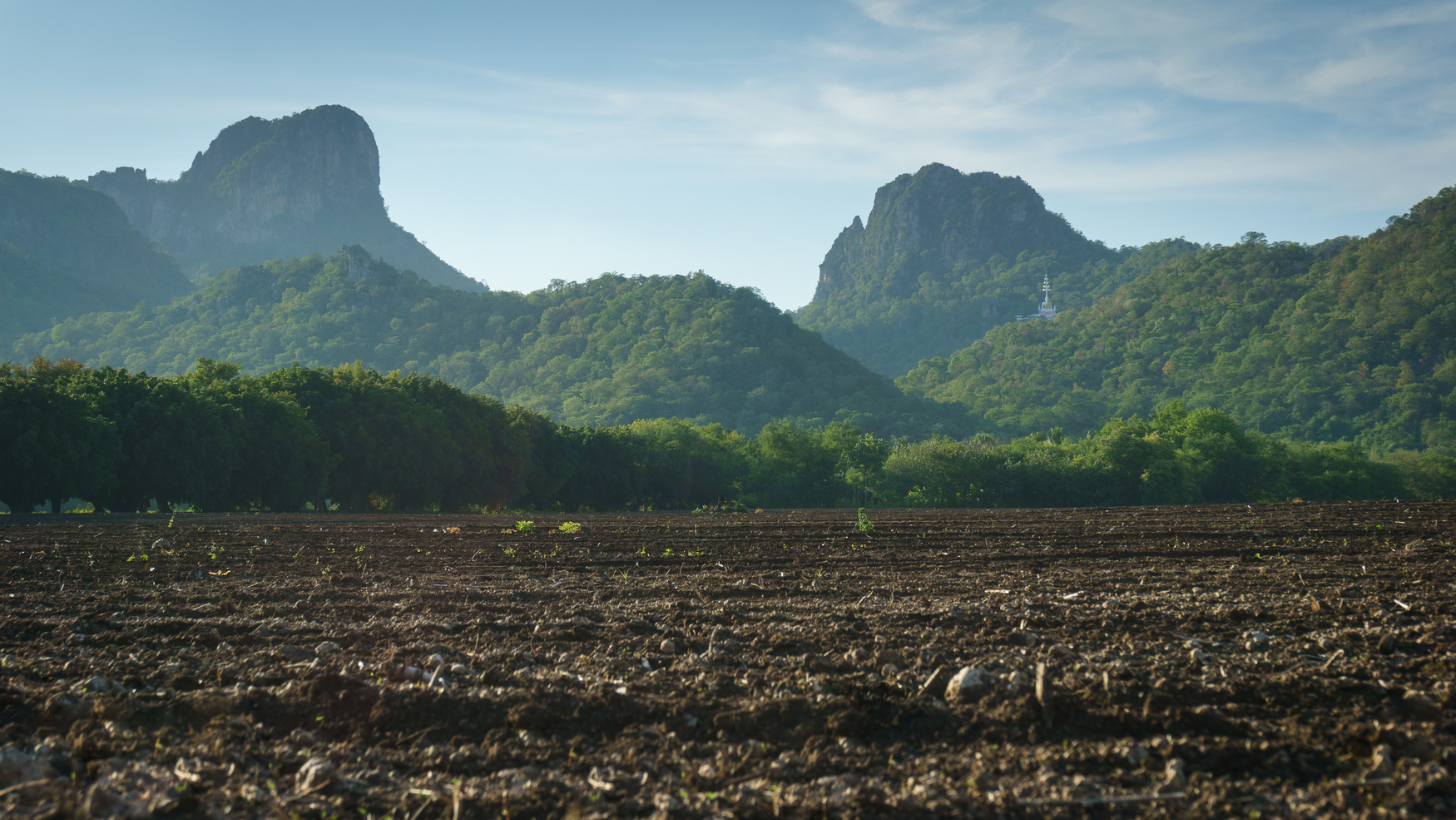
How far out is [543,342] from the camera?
477ft

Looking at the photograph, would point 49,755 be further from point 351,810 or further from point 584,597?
point 584,597

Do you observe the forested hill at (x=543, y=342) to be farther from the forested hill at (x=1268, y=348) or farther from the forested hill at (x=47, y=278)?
the forested hill at (x=1268, y=348)

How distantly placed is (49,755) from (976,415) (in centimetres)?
12453

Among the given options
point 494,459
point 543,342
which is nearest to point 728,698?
point 494,459

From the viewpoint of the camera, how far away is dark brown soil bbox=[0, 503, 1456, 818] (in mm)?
4789

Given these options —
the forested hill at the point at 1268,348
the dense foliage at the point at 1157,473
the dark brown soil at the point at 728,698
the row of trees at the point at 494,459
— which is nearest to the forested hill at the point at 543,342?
the forested hill at the point at 1268,348

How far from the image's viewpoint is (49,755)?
5199mm

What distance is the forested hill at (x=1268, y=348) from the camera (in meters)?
96.4

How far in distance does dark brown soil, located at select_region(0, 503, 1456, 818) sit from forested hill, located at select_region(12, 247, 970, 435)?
10115 centimetres

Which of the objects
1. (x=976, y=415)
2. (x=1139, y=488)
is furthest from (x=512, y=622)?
(x=976, y=415)

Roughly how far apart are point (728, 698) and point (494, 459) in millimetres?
54353

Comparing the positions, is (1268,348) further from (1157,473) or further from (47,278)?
(47,278)

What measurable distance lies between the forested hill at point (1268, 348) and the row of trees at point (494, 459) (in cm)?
2271

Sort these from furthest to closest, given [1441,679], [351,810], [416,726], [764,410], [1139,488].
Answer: [764,410], [1139,488], [1441,679], [416,726], [351,810]
